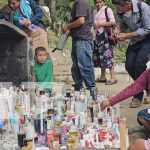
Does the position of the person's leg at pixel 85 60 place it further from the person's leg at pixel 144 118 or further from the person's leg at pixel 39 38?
the person's leg at pixel 144 118

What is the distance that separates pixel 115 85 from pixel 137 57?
2473 millimetres

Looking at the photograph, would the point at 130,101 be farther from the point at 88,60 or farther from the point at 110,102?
the point at 110,102

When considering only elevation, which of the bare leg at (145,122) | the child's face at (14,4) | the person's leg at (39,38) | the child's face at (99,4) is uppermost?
the child's face at (99,4)

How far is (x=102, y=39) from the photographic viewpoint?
8766 mm

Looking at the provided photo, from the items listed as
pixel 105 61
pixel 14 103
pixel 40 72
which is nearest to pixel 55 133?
pixel 14 103

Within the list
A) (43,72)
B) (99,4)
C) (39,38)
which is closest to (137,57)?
(43,72)

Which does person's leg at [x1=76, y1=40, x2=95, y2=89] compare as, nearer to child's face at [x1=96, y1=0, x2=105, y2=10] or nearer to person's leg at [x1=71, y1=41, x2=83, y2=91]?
person's leg at [x1=71, y1=41, x2=83, y2=91]

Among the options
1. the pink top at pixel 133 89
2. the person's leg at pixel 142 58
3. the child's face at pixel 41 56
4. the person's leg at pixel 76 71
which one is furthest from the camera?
the person's leg at pixel 76 71

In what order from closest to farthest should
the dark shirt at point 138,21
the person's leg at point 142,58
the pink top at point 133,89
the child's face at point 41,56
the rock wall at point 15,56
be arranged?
the pink top at point 133,89
the rock wall at point 15,56
the dark shirt at point 138,21
the person's leg at point 142,58
the child's face at point 41,56

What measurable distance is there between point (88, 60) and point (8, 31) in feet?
5.55

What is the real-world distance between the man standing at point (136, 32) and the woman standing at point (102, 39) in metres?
1.83

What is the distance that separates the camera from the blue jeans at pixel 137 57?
6473mm

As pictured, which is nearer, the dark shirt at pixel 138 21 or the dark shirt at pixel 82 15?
the dark shirt at pixel 138 21

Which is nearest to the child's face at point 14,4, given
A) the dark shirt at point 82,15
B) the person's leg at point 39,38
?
the person's leg at point 39,38
